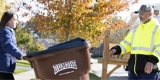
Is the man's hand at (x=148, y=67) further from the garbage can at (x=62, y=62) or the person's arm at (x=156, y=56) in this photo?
the garbage can at (x=62, y=62)

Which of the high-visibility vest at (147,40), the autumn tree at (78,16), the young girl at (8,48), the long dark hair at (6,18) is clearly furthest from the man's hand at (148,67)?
the autumn tree at (78,16)

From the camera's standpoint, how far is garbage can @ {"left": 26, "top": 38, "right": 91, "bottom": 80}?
3.84 m

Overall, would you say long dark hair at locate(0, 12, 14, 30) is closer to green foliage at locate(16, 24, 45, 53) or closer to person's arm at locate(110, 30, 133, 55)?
person's arm at locate(110, 30, 133, 55)

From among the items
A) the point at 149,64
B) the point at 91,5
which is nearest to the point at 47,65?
the point at 149,64

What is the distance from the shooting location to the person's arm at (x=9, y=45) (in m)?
4.22

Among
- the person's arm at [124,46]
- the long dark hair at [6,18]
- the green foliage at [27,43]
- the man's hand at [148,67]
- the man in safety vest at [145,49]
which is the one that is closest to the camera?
the man's hand at [148,67]

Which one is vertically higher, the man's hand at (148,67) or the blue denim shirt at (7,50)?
the blue denim shirt at (7,50)

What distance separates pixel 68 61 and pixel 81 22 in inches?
320

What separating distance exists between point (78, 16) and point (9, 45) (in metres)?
7.46

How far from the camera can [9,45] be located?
427 centimetres

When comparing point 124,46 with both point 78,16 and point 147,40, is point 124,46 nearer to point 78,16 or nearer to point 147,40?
point 147,40

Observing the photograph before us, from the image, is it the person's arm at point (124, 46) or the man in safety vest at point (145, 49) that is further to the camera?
the person's arm at point (124, 46)

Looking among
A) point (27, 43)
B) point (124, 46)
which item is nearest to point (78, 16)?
point (124, 46)

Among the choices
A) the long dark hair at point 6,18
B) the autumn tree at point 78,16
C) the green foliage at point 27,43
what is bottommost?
the green foliage at point 27,43
